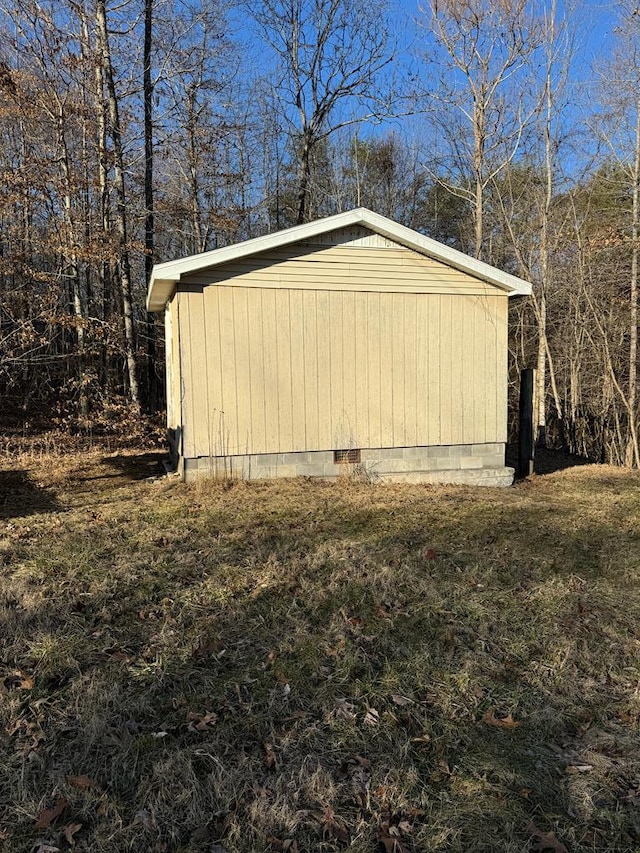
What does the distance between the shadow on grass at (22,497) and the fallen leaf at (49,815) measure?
4.54 meters

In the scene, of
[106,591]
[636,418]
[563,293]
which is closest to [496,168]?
[563,293]

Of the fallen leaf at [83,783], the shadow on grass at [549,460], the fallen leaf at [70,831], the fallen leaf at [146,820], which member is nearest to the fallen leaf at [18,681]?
the fallen leaf at [83,783]

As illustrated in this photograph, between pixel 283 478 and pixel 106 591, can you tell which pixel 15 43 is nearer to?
pixel 283 478

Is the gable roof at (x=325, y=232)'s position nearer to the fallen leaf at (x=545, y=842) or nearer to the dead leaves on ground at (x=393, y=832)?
the dead leaves on ground at (x=393, y=832)

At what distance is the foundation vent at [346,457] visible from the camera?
8.01 meters

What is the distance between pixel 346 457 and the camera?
805 centimetres

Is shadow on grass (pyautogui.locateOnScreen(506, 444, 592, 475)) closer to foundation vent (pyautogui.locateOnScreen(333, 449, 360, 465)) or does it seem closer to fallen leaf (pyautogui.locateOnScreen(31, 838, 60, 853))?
foundation vent (pyautogui.locateOnScreen(333, 449, 360, 465))

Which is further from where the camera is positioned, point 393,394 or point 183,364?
point 393,394

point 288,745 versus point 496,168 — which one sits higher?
point 496,168

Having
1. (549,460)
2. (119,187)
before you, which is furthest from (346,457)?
(119,187)

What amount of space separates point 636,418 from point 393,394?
6676 millimetres

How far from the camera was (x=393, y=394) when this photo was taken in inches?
320

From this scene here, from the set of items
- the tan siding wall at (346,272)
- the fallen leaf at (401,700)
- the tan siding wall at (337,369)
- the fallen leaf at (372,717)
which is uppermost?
the tan siding wall at (346,272)

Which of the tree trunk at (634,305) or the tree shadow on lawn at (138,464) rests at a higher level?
the tree trunk at (634,305)
